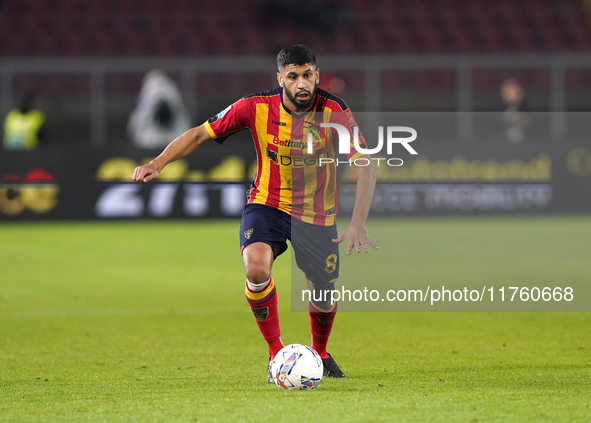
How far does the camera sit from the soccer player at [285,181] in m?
4.97

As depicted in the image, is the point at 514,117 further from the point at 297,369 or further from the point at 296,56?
the point at 297,369

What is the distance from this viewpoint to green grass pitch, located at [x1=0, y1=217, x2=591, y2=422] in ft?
13.4

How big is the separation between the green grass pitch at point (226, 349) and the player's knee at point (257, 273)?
1.80 feet

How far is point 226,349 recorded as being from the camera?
6117mm

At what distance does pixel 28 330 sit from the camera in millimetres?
6977

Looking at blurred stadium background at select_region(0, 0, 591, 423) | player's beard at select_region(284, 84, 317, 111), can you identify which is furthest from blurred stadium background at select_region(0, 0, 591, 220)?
player's beard at select_region(284, 84, 317, 111)

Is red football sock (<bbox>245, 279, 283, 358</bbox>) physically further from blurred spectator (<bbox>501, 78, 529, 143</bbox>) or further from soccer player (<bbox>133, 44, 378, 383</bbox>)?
blurred spectator (<bbox>501, 78, 529, 143</bbox>)

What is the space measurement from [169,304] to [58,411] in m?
4.14

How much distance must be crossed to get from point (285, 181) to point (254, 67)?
31.3ft

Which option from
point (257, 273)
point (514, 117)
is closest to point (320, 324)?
point (257, 273)

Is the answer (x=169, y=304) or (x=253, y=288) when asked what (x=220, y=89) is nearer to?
(x=169, y=304)

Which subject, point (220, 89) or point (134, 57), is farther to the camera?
point (134, 57)

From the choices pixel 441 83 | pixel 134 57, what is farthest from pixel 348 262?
pixel 134 57

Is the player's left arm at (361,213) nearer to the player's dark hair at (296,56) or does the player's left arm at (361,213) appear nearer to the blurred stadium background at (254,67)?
the player's dark hair at (296,56)
